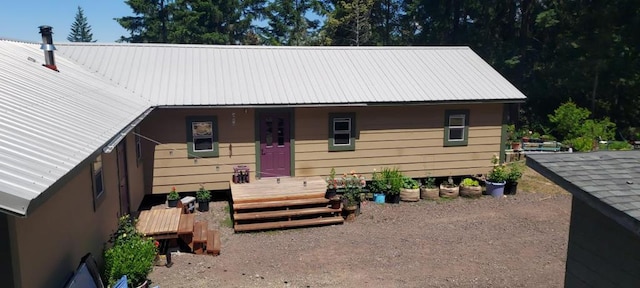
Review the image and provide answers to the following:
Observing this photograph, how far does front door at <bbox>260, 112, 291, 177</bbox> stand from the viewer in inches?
521

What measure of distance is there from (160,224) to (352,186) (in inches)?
198

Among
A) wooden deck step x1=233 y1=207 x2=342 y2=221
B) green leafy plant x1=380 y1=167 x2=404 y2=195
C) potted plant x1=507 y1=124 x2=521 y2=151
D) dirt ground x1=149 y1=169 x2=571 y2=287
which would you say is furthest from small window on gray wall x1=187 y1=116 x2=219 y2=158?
potted plant x1=507 y1=124 x2=521 y2=151

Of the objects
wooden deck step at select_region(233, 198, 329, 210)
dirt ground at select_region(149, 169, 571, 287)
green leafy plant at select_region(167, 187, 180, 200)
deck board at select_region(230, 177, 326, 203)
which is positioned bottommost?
dirt ground at select_region(149, 169, 571, 287)

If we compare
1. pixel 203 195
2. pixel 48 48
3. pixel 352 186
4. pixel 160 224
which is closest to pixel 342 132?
pixel 352 186

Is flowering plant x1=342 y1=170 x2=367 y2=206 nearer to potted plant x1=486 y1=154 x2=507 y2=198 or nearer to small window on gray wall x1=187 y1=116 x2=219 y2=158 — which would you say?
small window on gray wall x1=187 y1=116 x2=219 y2=158

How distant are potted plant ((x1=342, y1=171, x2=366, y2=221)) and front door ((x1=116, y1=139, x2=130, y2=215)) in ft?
16.1

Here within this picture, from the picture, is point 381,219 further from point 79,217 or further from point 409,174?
point 79,217

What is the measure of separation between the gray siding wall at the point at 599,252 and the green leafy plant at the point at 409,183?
768 cm

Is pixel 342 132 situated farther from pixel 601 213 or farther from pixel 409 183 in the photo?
pixel 601 213

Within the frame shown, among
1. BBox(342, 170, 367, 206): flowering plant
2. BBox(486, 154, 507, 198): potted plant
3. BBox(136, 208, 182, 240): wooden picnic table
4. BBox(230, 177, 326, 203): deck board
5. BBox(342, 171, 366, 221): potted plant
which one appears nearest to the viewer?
BBox(136, 208, 182, 240): wooden picnic table

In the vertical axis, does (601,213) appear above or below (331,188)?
above

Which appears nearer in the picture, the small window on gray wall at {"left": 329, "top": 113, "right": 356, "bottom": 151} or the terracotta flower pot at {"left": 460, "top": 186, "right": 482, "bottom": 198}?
the small window on gray wall at {"left": 329, "top": 113, "right": 356, "bottom": 151}

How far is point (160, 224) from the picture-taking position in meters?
9.16

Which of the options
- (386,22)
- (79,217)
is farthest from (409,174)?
(386,22)
